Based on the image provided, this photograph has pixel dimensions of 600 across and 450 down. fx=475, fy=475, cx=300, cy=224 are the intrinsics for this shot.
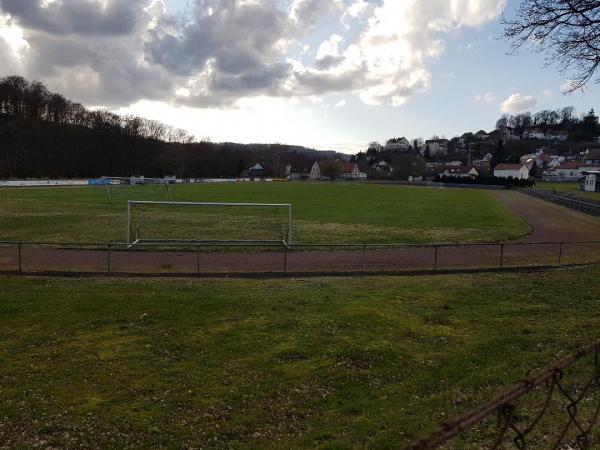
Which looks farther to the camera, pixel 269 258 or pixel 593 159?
pixel 593 159

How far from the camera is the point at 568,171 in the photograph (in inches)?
5768

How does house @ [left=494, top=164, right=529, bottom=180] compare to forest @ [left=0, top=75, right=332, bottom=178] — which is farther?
house @ [left=494, top=164, right=529, bottom=180]

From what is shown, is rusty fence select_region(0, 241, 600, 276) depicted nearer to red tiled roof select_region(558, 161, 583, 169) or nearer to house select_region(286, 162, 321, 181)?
house select_region(286, 162, 321, 181)

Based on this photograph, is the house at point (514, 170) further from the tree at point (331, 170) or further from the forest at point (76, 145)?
the forest at point (76, 145)

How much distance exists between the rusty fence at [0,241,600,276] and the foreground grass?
3.80 meters

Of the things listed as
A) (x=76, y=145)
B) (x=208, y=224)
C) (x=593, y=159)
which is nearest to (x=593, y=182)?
(x=208, y=224)

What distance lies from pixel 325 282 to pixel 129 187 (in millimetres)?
48402

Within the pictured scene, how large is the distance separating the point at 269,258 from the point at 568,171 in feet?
504

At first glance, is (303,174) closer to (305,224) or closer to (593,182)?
(593,182)

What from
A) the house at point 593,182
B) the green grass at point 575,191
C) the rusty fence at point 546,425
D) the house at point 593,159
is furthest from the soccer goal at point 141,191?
the house at point 593,159

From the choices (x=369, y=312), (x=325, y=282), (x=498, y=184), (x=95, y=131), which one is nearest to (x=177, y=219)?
(x=325, y=282)

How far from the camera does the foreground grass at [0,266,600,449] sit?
5980 mm

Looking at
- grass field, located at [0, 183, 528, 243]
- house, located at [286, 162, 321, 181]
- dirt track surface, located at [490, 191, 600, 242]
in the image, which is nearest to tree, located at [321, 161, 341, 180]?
house, located at [286, 162, 321, 181]

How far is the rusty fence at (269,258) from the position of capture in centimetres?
1684
